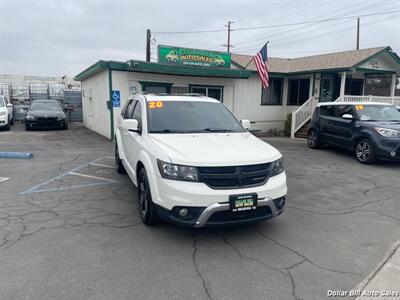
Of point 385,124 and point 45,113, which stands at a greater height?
point 385,124

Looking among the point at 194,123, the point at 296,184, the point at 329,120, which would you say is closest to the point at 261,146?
the point at 194,123

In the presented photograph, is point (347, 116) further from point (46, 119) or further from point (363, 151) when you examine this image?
point (46, 119)

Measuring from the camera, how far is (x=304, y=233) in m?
4.26

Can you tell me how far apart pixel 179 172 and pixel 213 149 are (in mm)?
564

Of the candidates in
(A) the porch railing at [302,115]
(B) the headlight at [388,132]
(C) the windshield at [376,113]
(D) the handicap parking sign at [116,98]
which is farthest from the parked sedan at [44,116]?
(B) the headlight at [388,132]

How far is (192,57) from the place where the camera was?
14336 mm

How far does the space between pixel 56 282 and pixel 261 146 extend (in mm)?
2874

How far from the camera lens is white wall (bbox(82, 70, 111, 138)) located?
1341cm

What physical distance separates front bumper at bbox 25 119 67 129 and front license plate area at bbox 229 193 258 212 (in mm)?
15216

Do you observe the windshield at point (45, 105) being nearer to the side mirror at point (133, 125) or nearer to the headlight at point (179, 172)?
the side mirror at point (133, 125)

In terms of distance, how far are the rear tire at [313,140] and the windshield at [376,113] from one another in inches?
82.0

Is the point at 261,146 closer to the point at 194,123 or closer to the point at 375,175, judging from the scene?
the point at 194,123

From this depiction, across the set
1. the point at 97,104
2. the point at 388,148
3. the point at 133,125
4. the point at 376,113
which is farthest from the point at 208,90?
the point at 133,125

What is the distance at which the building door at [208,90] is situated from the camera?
14781mm
